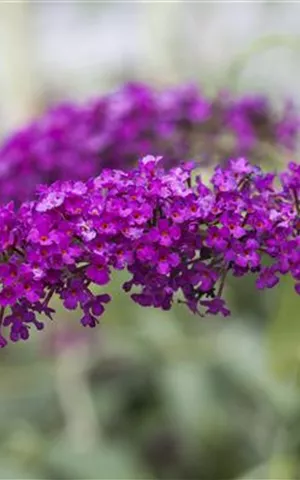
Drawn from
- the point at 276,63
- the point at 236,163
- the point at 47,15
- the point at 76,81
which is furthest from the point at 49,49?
the point at 236,163

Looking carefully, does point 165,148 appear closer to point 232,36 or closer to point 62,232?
point 62,232

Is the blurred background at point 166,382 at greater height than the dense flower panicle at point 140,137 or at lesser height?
lesser

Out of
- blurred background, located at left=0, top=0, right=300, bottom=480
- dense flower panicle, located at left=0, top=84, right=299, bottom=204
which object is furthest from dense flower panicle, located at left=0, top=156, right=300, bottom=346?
dense flower panicle, located at left=0, top=84, right=299, bottom=204

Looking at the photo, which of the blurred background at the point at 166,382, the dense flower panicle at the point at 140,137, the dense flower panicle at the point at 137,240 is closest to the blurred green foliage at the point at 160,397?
the blurred background at the point at 166,382

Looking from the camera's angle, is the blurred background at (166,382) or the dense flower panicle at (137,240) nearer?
the dense flower panicle at (137,240)

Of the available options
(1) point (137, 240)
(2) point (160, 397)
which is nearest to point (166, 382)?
(2) point (160, 397)

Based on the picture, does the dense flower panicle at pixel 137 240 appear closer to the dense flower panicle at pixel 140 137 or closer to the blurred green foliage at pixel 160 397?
the blurred green foliage at pixel 160 397

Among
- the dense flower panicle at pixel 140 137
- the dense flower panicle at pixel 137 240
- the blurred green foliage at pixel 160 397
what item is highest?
the dense flower panicle at pixel 140 137
